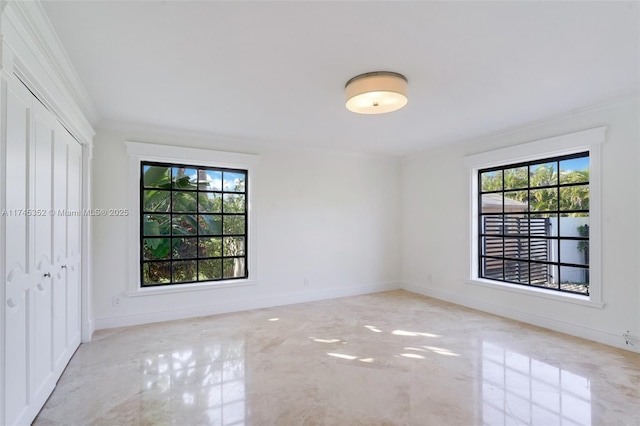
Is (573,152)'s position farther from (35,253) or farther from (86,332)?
(86,332)

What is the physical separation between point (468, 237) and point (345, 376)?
3113mm

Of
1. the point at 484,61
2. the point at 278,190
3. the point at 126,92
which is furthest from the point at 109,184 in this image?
the point at 484,61

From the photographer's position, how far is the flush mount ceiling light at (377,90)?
257 centimetres

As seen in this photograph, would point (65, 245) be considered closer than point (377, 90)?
No

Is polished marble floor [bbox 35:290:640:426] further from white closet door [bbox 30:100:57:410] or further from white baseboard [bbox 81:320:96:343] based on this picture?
white closet door [bbox 30:100:57:410]

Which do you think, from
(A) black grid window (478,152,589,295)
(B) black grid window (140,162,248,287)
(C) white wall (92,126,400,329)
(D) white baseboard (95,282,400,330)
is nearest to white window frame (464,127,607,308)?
(A) black grid window (478,152,589,295)

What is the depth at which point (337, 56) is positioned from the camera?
2.35 meters

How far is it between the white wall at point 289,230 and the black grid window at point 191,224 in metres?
0.25

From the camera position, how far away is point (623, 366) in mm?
2889

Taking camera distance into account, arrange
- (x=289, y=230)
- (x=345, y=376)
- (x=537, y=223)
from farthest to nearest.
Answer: (x=289, y=230) < (x=537, y=223) < (x=345, y=376)

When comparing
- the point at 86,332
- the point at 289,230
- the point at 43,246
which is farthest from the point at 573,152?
the point at 86,332

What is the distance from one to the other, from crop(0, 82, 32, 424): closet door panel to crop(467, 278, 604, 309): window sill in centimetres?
493

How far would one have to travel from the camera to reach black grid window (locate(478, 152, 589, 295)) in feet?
12.4

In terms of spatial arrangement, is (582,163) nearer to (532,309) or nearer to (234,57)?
(532,309)
